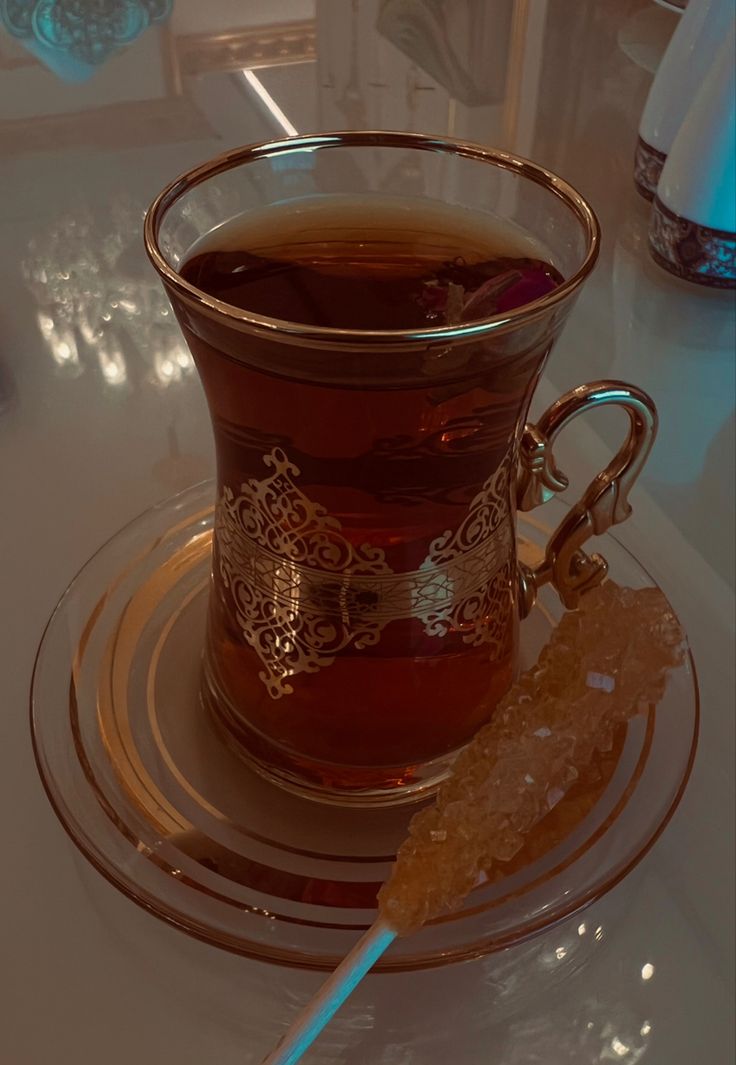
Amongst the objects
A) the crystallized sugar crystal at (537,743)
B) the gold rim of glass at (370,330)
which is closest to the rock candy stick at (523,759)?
the crystallized sugar crystal at (537,743)

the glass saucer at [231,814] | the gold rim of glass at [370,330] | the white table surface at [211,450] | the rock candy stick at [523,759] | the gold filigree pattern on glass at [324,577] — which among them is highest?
the gold rim of glass at [370,330]

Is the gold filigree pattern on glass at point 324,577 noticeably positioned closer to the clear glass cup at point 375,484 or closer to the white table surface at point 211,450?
the clear glass cup at point 375,484

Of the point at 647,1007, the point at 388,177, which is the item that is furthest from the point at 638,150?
the point at 647,1007

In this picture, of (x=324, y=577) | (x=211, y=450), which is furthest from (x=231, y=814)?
(x=211, y=450)

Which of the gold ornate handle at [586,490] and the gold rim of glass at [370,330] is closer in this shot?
the gold rim of glass at [370,330]

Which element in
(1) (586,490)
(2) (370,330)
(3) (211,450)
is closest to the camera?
(2) (370,330)

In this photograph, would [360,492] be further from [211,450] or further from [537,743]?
[211,450]

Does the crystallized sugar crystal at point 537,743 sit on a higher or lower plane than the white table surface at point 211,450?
higher
